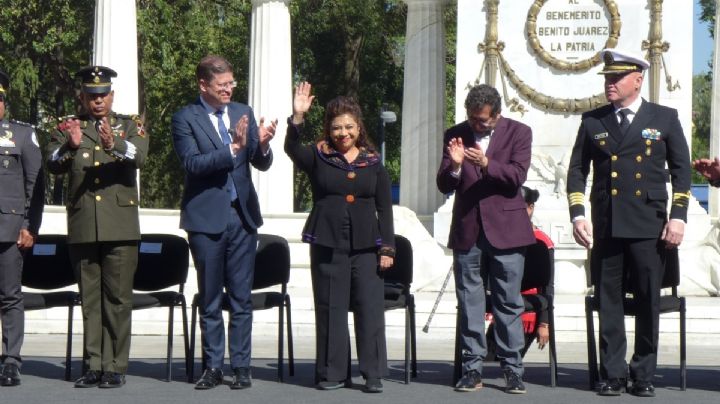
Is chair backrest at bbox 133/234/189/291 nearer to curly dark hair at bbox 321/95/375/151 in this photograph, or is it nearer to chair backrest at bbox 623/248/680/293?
curly dark hair at bbox 321/95/375/151

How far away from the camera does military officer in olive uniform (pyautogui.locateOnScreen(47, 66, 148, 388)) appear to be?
47.9 ft

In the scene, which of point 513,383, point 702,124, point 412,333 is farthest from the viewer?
point 702,124

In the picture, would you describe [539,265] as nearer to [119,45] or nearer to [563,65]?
[563,65]

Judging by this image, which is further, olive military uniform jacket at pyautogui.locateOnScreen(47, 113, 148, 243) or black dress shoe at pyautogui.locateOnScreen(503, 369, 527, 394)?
olive military uniform jacket at pyautogui.locateOnScreen(47, 113, 148, 243)

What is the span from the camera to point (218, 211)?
14562 millimetres

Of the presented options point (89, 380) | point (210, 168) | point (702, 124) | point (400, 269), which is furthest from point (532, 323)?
point (702, 124)

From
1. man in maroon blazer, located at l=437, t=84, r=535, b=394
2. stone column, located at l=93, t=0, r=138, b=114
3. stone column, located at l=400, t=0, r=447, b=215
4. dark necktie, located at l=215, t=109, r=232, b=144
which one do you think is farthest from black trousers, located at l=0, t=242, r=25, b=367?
stone column, located at l=400, t=0, r=447, b=215

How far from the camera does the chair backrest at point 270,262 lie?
16.1 metres

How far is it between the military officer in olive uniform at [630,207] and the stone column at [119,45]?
18621 mm

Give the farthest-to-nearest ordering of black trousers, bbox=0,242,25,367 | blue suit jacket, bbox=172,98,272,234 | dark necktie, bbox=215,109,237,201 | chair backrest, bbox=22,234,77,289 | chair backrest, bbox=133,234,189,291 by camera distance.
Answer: chair backrest, bbox=22,234,77,289 < chair backrest, bbox=133,234,189,291 < black trousers, bbox=0,242,25,367 < dark necktie, bbox=215,109,237,201 < blue suit jacket, bbox=172,98,272,234

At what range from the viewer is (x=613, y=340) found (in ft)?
46.5

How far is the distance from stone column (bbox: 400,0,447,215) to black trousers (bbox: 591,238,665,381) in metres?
Answer: 20.3

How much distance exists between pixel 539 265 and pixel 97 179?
159 inches

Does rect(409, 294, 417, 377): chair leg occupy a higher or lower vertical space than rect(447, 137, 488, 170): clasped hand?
lower
